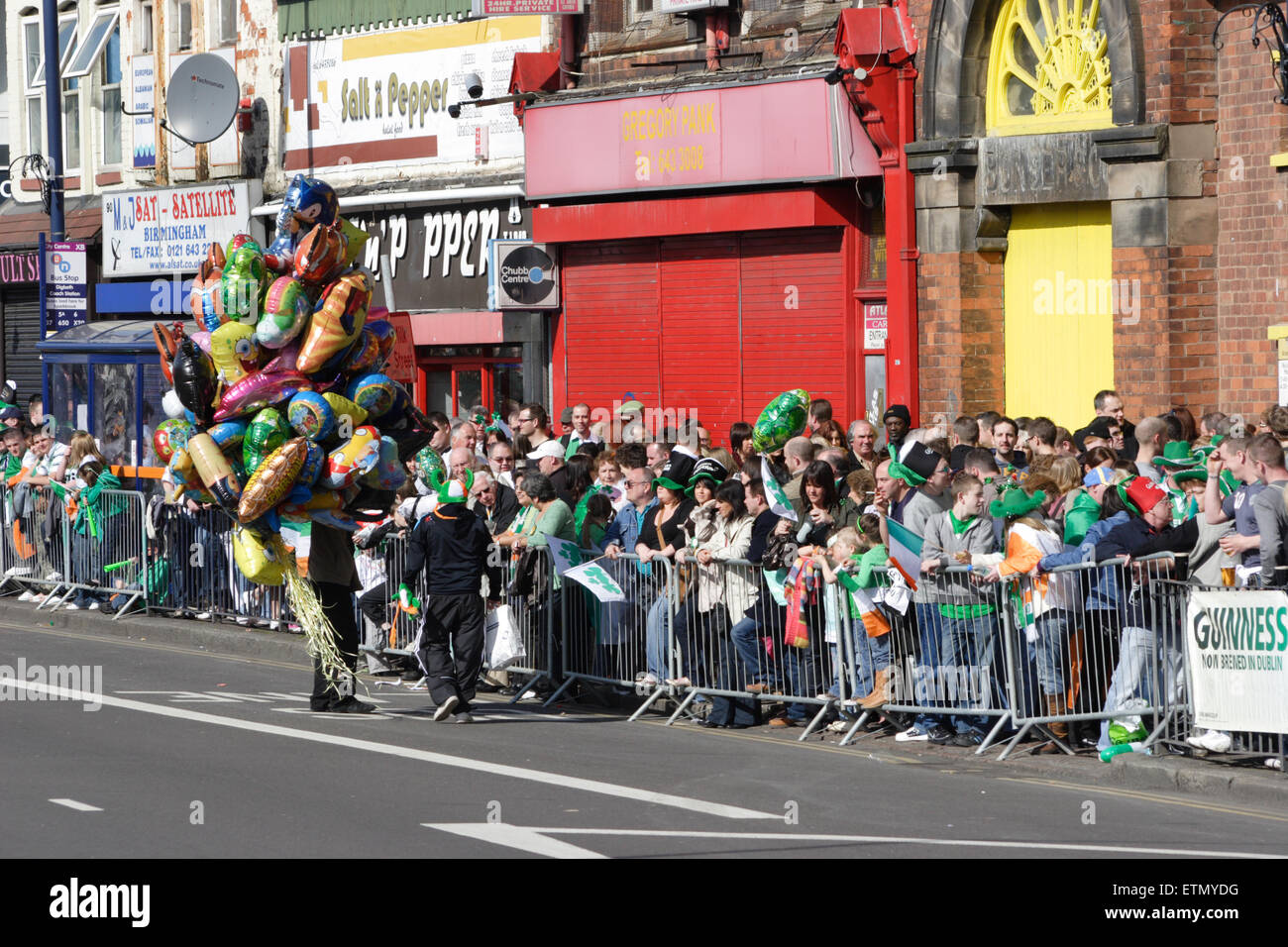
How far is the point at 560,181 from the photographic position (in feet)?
76.5

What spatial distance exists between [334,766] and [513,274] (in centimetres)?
1336

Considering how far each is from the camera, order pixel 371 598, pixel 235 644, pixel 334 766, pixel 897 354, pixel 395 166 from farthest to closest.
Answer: pixel 395 166
pixel 897 354
pixel 235 644
pixel 371 598
pixel 334 766

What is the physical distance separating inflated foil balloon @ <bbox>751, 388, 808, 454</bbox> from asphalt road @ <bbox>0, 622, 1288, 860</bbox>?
3136 mm

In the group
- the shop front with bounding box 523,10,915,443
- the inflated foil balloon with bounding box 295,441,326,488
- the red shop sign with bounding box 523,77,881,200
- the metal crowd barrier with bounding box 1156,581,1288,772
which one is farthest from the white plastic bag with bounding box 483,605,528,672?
the red shop sign with bounding box 523,77,881,200

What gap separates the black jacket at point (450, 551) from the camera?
1315 centimetres

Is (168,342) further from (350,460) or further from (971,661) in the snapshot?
(971,661)

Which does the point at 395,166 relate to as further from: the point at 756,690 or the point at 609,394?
the point at 756,690

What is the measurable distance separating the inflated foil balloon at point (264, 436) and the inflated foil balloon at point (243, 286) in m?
0.61

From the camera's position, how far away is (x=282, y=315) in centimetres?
1295

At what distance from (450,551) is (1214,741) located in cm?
487

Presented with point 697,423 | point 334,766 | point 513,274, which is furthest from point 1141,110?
point 334,766

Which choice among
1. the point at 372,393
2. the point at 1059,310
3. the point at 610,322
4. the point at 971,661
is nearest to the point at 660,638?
the point at 971,661

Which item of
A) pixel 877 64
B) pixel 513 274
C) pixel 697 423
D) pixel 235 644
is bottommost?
pixel 235 644

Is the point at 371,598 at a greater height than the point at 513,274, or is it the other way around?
the point at 513,274
